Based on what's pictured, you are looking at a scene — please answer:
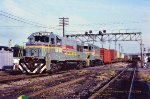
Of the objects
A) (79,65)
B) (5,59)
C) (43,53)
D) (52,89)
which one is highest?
(43,53)

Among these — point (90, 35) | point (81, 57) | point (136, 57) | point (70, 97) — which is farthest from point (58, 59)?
point (136, 57)

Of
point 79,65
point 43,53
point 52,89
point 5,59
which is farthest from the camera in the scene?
point 79,65

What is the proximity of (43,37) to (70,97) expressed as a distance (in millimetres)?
15291

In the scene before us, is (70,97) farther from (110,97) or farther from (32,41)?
(32,41)

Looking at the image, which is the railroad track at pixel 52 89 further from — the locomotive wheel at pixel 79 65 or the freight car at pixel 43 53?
the locomotive wheel at pixel 79 65

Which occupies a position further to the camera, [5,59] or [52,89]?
[5,59]

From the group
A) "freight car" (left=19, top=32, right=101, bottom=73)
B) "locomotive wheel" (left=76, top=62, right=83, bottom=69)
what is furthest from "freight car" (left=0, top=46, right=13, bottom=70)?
"freight car" (left=19, top=32, right=101, bottom=73)

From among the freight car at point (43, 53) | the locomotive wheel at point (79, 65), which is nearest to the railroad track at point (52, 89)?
the freight car at point (43, 53)

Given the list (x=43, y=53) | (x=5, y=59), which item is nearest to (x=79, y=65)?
(x=5, y=59)

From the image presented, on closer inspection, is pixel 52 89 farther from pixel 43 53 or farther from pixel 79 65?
pixel 79 65

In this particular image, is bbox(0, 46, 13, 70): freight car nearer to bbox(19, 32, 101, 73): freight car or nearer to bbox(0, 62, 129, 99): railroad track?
bbox(19, 32, 101, 73): freight car

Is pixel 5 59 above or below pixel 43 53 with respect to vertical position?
below

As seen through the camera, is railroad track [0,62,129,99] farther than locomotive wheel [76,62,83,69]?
No

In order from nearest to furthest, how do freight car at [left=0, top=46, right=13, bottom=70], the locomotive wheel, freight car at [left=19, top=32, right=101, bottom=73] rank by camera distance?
freight car at [left=19, top=32, right=101, bottom=73] < freight car at [left=0, top=46, right=13, bottom=70] < the locomotive wheel
